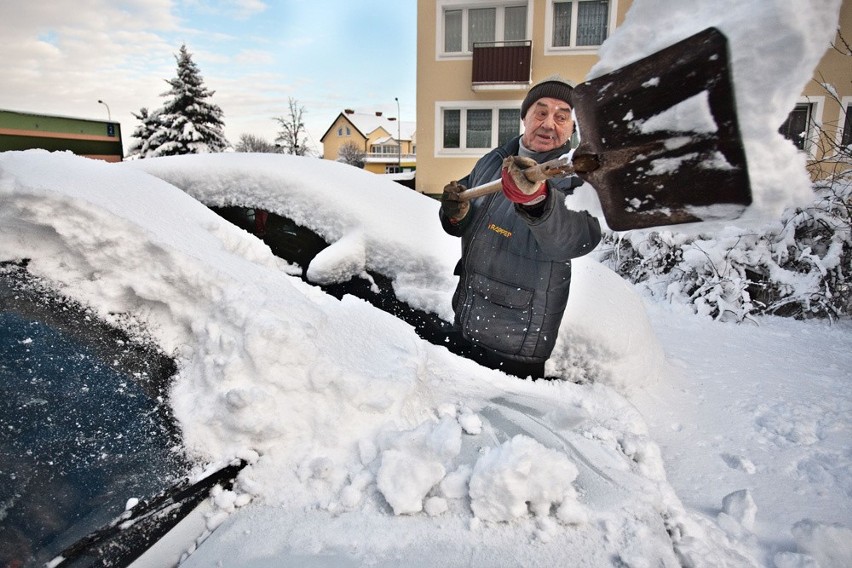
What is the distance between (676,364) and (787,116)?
85.9 inches

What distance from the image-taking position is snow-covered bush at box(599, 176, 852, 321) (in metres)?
4.30

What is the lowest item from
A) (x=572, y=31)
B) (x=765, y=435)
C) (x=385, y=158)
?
(x=765, y=435)

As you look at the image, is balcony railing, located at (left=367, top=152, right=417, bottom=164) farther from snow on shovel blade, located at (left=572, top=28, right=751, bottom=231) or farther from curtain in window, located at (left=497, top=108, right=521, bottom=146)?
snow on shovel blade, located at (left=572, top=28, right=751, bottom=231)

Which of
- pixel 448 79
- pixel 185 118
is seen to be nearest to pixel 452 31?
pixel 448 79

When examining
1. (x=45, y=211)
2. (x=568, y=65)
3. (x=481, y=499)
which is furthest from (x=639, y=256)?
(x=568, y=65)

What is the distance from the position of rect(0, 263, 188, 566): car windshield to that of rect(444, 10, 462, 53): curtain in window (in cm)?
1341

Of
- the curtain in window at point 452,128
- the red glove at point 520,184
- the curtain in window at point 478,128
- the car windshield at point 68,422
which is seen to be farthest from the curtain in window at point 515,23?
the car windshield at point 68,422

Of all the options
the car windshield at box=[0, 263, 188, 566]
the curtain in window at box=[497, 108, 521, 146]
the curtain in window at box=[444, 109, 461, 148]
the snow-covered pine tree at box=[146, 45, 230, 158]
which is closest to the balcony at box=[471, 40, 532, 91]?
the curtain in window at box=[497, 108, 521, 146]

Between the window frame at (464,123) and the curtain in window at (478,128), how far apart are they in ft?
0.29

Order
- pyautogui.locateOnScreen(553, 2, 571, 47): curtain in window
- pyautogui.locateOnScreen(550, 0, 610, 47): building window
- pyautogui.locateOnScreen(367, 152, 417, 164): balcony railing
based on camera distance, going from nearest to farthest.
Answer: pyautogui.locateOnScreen(550, 0, 610, 47): building window, pyautogui.locateOnScreen(553, 2, 571, 47): curtain in window, pyautogui.locateOnScreen(367, 152, 417, 164): balcony railing

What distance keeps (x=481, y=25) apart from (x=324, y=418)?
1360cm

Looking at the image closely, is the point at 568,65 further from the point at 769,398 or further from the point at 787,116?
the point at 787,116

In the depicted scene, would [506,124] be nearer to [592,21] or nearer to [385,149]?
[592,21]

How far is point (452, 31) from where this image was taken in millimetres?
13023
